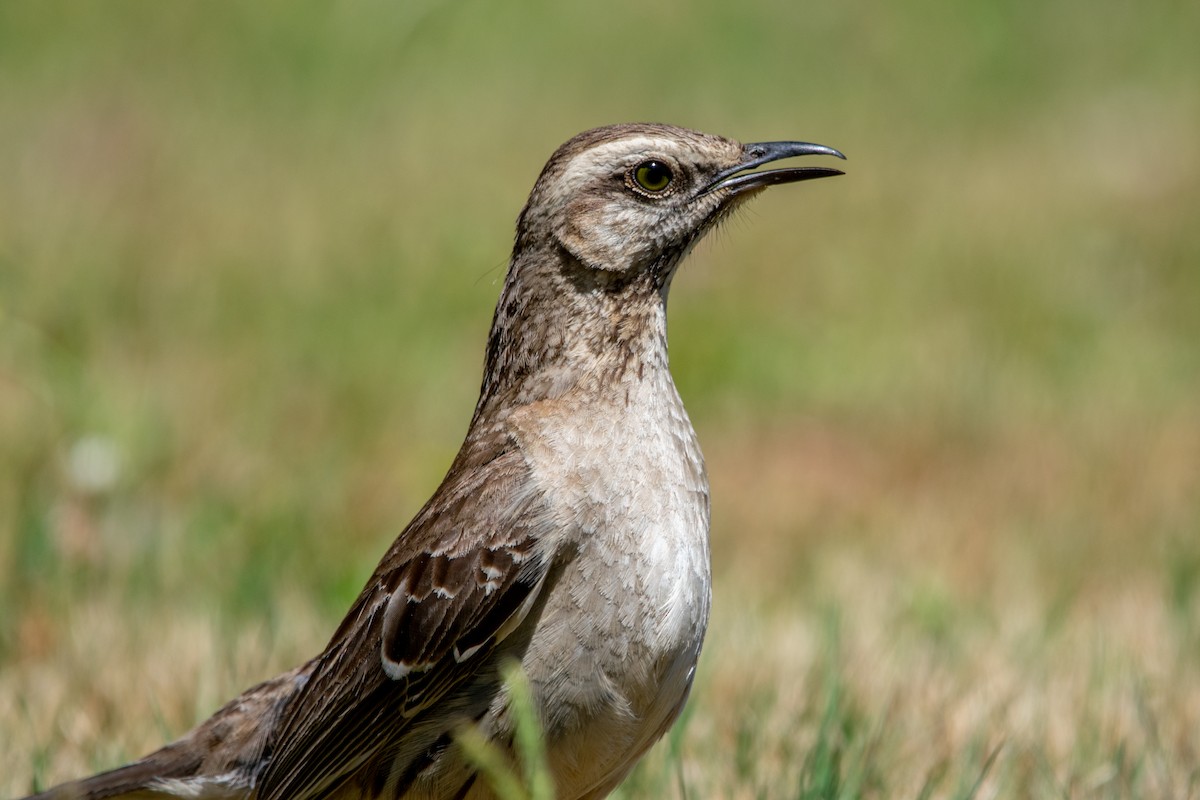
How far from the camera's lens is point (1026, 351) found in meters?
9.75

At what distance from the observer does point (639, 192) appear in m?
4.36

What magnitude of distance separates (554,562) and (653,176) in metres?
1.14

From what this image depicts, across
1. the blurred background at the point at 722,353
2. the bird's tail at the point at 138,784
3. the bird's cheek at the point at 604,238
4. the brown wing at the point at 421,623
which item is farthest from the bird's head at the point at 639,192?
the bird's tail at the point at 138,784

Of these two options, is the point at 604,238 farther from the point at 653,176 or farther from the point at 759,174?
the point at 759,174

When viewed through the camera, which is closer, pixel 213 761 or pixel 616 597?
pixel 616 597

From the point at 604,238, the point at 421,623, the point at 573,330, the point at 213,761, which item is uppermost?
the point at 604,238

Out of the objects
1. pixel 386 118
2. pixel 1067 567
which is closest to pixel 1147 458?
pixel 1067 567

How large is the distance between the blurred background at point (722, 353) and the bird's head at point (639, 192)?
102cm

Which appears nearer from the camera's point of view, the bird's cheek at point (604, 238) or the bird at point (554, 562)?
the bird at point (554, 562)

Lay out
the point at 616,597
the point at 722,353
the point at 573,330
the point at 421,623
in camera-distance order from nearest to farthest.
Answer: the point at 616,597 < the point at 421,623 < the point at 573,330 < the point at 722,353

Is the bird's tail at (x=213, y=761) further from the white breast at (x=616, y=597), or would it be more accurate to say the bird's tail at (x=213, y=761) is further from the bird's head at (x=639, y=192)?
the bird's head at (x=639, y=192)

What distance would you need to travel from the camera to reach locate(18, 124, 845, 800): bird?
3.80m

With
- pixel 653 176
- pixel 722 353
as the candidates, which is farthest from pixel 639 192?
pixel 722 353

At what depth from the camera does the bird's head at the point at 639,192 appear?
4.32 meters
